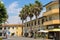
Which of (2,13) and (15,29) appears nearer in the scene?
(2,13)

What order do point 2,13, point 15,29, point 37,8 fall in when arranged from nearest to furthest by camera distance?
point 2,13 < point 37,8 < point 15,29

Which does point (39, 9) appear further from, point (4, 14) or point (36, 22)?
point (4, 14)

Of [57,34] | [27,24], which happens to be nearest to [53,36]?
[57,34]

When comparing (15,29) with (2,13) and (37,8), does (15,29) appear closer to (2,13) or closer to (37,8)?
(37,8)

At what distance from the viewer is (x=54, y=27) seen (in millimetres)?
60312

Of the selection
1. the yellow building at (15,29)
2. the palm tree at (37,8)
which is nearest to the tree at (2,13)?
the palm tree at (37,8)

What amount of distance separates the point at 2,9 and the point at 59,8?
16.5 metres

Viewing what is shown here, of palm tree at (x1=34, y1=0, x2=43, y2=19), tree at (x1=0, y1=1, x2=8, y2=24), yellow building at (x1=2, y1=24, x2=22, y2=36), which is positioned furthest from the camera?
yellow building at (x1=2, y1=24, x2=22, y2=36)

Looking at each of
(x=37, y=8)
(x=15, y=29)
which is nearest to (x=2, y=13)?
(x=37, y=8)

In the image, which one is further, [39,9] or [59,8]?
[39,9]

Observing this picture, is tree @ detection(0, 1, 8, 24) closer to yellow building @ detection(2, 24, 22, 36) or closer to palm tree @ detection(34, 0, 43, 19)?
palm tree @ detection(34, 0, 43, 19)

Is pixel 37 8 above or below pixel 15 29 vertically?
above

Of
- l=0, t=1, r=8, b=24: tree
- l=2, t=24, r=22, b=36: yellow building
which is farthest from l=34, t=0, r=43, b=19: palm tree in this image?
l=2, t=24, r=22, b=36: yellow building

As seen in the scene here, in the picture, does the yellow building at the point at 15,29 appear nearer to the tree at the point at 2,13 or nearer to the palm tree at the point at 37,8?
the palm tree at the point at 37,8
